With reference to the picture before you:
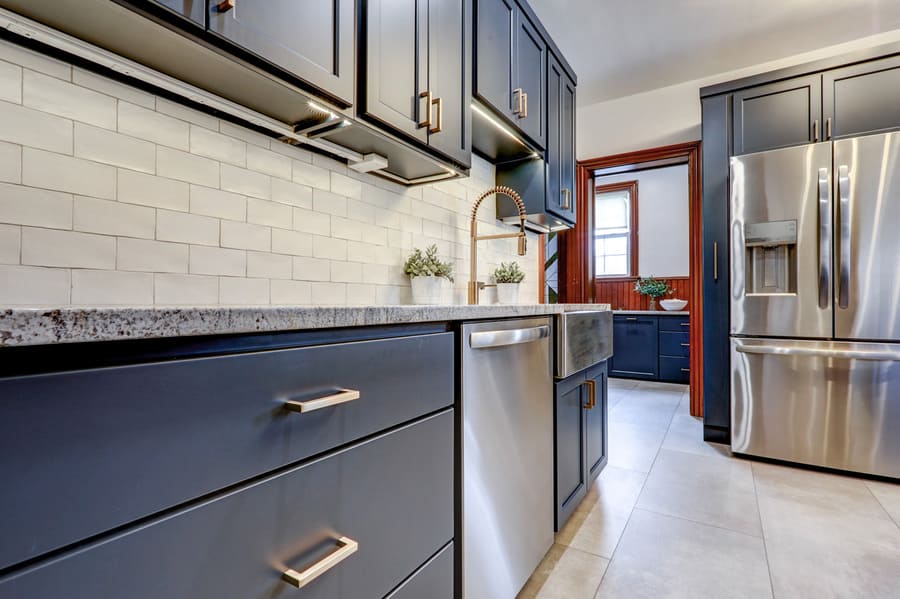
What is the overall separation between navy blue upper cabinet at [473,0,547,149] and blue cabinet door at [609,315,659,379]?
356 cm

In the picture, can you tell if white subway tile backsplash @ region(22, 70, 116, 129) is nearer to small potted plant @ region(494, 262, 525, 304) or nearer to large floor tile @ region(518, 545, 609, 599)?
small potted plant @ region(494, 262, 525, 304)

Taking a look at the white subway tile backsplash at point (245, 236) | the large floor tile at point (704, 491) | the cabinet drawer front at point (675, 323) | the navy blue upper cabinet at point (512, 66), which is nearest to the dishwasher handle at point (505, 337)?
the white subway tile backsplash at point (245, 236)

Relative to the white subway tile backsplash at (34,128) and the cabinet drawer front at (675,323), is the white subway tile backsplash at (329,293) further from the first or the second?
the cabinet drawer front at (675,323)

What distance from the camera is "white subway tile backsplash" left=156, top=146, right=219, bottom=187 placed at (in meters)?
1.00

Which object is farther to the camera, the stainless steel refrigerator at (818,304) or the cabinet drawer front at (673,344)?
the cabinet drawer front at (673,344)

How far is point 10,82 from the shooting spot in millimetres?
801

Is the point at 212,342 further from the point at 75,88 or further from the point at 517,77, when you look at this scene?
the point at 517,77

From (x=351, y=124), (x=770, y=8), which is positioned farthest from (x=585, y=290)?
(x=351, y=124)

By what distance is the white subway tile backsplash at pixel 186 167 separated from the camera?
3.28 feet

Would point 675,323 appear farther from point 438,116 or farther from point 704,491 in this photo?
point 438,116

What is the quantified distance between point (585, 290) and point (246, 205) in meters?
3.78

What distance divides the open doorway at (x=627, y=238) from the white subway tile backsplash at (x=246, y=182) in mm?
3575

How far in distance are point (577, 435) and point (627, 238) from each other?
4.91m

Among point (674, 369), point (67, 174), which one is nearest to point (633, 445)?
point (674, 369)
